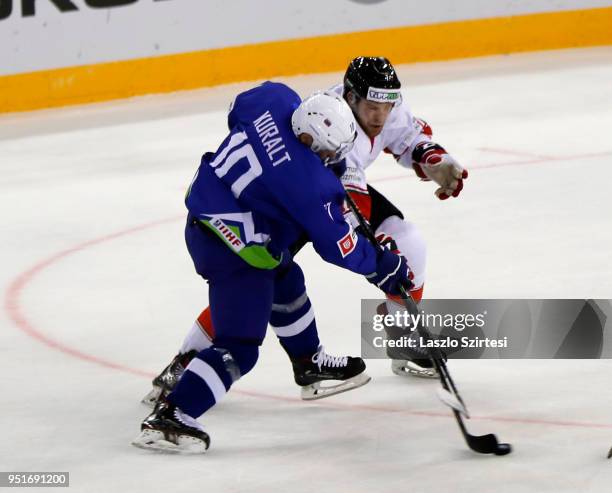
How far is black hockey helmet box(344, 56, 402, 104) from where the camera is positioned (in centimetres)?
411

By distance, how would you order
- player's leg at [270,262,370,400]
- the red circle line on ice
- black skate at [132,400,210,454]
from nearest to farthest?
black skate at [132,400,210,454] → the red circle line on ice → player's leg at [270,262,370,400]

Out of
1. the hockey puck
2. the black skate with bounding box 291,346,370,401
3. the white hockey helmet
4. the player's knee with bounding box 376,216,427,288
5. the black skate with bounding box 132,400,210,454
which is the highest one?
the white hockey helmet

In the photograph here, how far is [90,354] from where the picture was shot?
15.8 feet

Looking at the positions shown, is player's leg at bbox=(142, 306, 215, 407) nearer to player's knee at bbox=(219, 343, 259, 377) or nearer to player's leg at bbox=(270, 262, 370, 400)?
player's leg at bbox=(270, 262, 370, 400)

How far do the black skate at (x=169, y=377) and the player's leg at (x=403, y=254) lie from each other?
673 mm

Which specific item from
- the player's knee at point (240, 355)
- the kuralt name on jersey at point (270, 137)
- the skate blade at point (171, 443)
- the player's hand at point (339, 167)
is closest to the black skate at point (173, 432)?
the skate blade at point (171, 443)

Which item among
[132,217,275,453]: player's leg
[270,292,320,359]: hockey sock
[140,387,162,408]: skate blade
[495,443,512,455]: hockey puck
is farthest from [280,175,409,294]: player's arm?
[140,387,162,408]: skate blade

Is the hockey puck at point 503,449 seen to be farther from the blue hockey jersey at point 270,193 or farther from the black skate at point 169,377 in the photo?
the black skate at point 169,377

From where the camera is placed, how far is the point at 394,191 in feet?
23.1

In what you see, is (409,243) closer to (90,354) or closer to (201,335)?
(201,335)

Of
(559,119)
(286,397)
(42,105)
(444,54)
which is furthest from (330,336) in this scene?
(444,54)

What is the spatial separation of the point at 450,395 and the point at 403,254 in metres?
0.67

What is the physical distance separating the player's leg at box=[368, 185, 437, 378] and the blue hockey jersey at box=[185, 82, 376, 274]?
0.51 m

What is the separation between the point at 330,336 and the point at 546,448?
1284 mm
